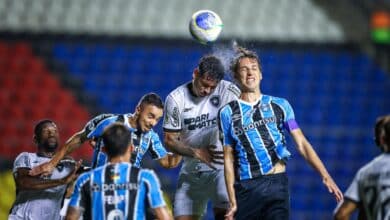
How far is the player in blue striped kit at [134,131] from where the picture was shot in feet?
22.1

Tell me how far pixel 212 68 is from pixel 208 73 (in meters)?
0.05

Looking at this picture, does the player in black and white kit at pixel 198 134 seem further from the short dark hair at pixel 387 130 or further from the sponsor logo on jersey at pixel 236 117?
the short dark hair at pixel 387 130

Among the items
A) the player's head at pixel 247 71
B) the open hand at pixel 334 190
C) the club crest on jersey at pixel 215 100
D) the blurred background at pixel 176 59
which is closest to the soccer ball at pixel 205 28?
the club crest on jersey at pixel 215 100

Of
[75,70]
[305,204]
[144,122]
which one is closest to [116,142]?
[144,122]

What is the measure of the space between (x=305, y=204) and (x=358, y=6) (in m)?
3.61

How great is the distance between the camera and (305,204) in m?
12.6

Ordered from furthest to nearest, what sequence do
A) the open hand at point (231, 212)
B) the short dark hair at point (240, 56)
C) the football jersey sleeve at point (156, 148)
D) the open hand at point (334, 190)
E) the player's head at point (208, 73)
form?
1. the player's head at point (208, 73)
2. the football jersey sleeve at point (156, 148)
3. the short dark hair at point (240, 56)
4. the open hand at point (231, 212)
5. the open hand at point (334, 190)

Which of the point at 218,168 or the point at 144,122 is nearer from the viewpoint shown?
the point at 144,122

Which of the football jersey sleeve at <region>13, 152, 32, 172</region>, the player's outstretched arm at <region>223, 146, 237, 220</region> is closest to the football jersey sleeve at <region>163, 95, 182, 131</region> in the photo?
the player's outstretched arm at <region>223, 146, 237, 220</region>

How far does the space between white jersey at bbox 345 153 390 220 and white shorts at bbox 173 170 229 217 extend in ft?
8.12

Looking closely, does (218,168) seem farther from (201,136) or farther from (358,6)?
(358,6)

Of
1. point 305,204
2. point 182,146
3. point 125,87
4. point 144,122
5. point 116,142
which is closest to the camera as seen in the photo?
point 116,142

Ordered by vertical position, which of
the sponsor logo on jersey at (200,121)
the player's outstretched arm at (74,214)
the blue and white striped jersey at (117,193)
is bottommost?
the player's outstretched arm at (74,214)

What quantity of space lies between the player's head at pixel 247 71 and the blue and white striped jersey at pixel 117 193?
1.54 meters
